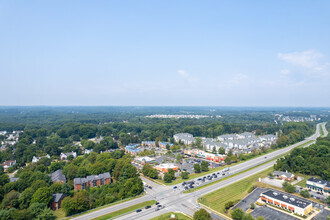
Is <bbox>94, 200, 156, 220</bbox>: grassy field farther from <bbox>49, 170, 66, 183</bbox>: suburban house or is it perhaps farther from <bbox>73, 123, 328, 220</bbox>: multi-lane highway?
<bbox>49, 170, 66, 183</bbox>: suburban house

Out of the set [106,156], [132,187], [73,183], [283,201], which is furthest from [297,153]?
[73,183]

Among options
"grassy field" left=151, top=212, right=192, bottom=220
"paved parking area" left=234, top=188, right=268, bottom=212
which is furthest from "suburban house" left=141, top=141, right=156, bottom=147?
"grassy field" left=151, top=212, right=192, bottom=220

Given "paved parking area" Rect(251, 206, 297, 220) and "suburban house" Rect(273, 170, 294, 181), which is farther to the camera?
"suburban house" Rect(273, 170, 294, 181)

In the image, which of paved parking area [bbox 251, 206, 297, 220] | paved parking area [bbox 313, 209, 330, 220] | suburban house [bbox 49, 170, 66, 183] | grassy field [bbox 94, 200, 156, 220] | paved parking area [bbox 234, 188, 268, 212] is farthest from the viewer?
suburban house [bbox 49, 170, 66, 183]

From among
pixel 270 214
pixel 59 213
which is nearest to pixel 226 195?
pixel 270 214

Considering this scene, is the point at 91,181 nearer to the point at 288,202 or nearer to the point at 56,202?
the point at 56,202
